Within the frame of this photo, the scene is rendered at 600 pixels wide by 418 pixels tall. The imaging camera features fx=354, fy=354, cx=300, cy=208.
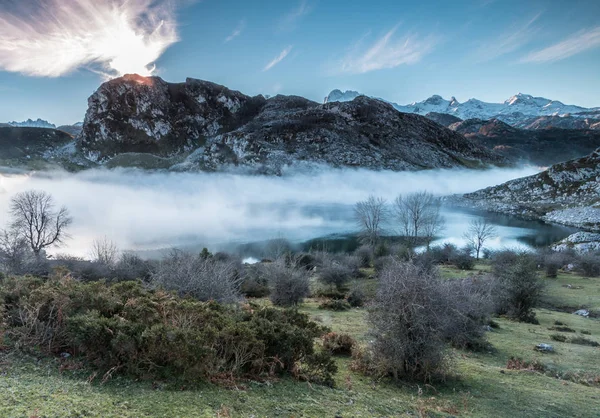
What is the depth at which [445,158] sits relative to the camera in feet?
619

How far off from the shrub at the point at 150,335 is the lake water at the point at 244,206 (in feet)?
269

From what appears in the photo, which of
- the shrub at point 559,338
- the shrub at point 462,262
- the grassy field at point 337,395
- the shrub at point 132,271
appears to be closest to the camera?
the grassy field at point 337,395

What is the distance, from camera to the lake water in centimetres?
10556

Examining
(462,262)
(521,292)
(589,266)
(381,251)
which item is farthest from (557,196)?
(521,292)

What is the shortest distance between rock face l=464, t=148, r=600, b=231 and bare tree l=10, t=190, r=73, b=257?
387 ft

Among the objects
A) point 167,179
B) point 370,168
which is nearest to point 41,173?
point 167,179

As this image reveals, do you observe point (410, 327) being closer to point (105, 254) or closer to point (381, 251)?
point (381, 251)

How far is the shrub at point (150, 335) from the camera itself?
8.68 m

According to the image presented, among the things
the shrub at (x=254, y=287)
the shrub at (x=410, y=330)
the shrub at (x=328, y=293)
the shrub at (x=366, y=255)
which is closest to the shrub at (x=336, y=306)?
the shrub at (x=328, y=293)

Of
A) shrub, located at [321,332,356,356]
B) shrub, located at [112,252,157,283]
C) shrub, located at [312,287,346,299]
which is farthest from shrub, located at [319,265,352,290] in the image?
shrub, located at [321,332,356,356]

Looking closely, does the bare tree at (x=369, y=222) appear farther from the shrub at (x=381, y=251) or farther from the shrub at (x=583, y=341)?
the shrub at (x=583, y=341)

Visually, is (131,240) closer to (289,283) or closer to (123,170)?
(289,283)

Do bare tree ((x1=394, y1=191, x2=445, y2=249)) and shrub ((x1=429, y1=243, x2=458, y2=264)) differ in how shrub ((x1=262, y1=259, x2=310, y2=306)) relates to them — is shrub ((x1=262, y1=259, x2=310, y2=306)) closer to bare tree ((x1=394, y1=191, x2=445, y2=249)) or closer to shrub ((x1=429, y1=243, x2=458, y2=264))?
shrub ((x1=429, y1=243, x2=458, y2=264))

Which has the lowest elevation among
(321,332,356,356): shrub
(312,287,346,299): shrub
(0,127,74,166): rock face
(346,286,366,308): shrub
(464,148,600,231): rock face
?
(312,287,346,299): shrub
